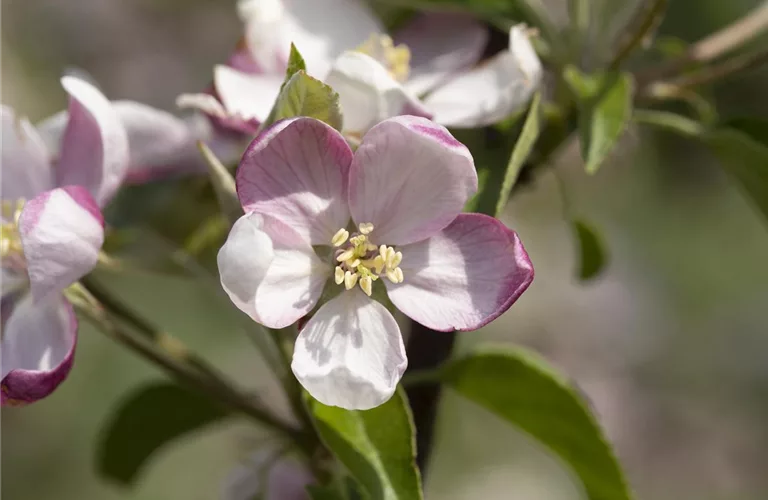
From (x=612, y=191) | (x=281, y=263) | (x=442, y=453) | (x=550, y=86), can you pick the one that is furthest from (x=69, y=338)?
(x=612, y=191)

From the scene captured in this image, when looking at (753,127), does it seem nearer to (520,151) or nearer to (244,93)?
(520,151)

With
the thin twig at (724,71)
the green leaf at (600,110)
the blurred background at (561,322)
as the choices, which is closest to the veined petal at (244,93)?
the green leaf at (600,110)


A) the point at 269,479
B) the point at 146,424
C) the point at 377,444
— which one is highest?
the point at 377,444

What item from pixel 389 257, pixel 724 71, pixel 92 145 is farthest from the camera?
pixel 724 71

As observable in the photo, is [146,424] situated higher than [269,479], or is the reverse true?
[269,479]

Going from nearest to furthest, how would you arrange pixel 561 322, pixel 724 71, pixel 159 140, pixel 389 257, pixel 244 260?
pixel 244 260 → pixel 389 257 → pixel 159 140 → pixel 724 71 → pixel 561 322

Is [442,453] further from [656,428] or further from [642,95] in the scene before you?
[642,95]

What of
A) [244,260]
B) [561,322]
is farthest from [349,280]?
[561,322]

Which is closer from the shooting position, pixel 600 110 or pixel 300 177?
pixel 300 177
